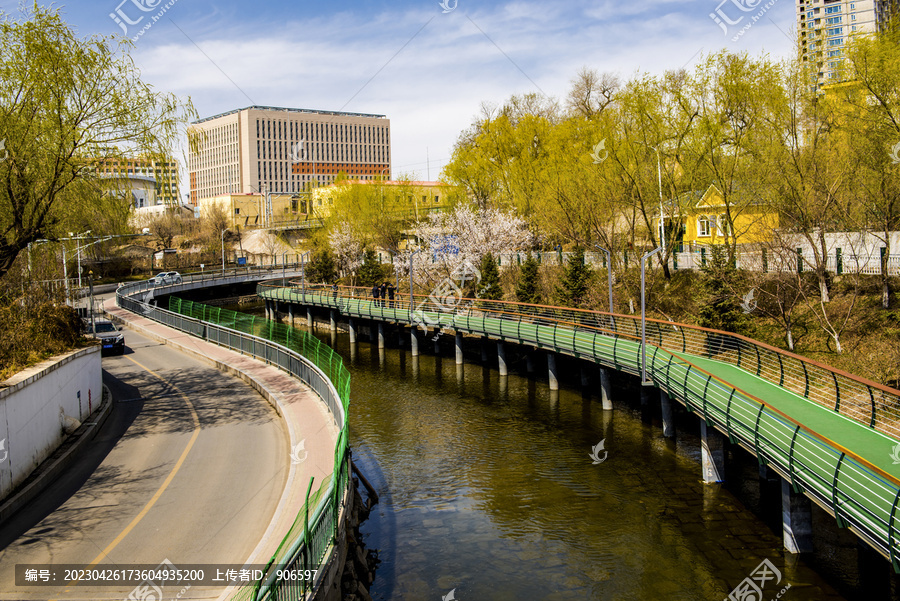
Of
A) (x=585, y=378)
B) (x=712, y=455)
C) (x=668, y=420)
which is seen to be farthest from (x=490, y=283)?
(x=712, y=455)

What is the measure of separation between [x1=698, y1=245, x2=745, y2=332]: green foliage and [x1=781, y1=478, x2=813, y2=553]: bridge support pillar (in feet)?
39.2

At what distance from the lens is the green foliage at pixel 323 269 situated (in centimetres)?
6091

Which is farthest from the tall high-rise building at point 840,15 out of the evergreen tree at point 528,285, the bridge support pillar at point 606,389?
the bridge support pillar at point 606,389

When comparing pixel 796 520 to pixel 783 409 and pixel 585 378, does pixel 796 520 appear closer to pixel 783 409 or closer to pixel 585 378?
pixel 783 409

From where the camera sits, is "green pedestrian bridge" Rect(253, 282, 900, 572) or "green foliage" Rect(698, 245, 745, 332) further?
"green foliage" Rect(698, 245, 745, 332)

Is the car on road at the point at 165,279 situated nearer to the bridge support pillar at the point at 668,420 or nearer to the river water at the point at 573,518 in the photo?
the river water at the point at 573,518

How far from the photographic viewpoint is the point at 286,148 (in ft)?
491

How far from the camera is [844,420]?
49.0 ft

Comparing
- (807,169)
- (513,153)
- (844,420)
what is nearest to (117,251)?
(513,153)

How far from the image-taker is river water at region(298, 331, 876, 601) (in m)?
12.6

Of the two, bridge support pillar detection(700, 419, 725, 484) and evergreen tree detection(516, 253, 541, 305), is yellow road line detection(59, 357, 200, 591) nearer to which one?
bridge support pillar detection(700, 419, 725, 484)

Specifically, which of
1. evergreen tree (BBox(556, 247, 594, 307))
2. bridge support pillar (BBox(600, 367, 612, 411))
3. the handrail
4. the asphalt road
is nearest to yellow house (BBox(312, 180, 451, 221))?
evergreen tree (BBox(556, 247, 594, 307))

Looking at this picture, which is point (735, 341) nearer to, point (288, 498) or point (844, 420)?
point (844, 420)

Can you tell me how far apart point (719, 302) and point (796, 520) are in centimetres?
1269
